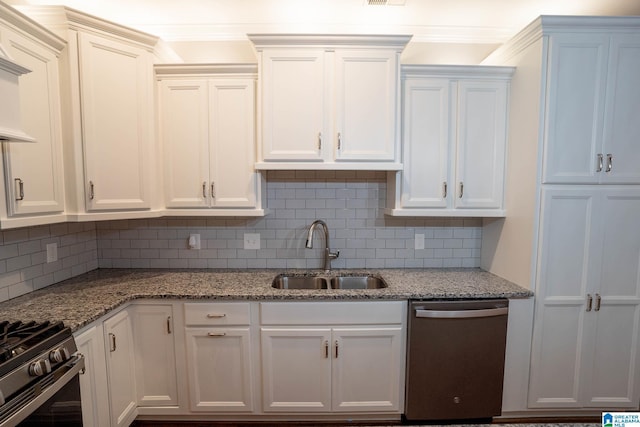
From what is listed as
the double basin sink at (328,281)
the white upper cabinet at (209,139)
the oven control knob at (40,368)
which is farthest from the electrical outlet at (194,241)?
the oven control knob at (40,368)

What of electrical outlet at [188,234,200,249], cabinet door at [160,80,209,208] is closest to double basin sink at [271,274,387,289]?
electrical outlet at [188,234,200,249]

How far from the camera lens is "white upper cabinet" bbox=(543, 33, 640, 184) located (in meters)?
1.77

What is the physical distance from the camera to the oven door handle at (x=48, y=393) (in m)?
1.05

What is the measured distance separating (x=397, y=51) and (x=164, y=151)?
5.68ft

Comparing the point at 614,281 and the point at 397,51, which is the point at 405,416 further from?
the point at 397,51

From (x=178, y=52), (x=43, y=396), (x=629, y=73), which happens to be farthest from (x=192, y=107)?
(x=629, y=73)

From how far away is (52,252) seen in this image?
2008 millimetres

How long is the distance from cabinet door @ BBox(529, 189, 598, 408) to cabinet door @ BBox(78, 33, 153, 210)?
2589 millimetres

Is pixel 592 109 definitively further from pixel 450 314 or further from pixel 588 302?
pixel 450 314

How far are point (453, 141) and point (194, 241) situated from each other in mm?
2119

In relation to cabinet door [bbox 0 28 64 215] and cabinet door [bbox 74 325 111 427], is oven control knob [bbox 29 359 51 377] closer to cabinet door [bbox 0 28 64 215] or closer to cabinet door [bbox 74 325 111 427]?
cabinet door [bbox 74 325 111 427]

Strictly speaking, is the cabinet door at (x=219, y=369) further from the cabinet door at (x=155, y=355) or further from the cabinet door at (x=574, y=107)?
the cabinet door at (x=574, y=107)

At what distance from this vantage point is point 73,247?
219 cm

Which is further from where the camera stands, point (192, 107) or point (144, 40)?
point (192, 107)
